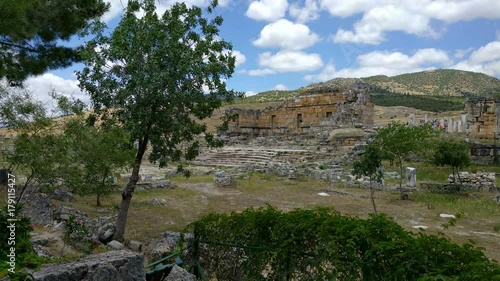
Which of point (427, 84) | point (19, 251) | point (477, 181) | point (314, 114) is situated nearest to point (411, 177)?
point (477, 181)

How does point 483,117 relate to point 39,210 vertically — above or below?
above

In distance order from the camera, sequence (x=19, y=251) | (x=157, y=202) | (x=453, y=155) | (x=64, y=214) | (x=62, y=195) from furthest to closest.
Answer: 1. (x=453, y=155)
2. (x=157, y=202)
3. (x=62, y=195)
4. (x=64, y=214)
5. (x=19, y=251)

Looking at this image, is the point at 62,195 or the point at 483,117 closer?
the point at 62,195

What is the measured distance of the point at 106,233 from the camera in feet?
32.4

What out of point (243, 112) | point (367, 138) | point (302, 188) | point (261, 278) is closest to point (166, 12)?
point (261, 278)

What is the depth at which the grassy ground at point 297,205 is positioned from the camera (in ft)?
36.9

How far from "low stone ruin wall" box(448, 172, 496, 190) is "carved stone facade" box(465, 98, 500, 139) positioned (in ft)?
42.7

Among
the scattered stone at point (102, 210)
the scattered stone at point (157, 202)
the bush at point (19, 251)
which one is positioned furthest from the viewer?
the scattered stone at point (157, 202)

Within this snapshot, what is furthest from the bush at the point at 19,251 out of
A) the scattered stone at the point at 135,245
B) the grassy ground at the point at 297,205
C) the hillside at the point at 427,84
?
the hillside at the point at 427,84

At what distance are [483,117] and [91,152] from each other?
28.5 metres

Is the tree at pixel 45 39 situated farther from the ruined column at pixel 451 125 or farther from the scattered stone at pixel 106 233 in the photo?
the ruined column at pixel 451 125

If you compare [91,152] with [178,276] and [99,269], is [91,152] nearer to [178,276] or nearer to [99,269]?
[178,276]

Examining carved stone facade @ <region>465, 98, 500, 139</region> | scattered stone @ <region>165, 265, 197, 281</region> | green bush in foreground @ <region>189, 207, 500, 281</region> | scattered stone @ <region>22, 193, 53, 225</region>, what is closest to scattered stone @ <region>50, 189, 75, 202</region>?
scattered stone @ <region>22, 193, 53, 225</region>

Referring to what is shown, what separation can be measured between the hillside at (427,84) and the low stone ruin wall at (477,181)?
3226 inches
